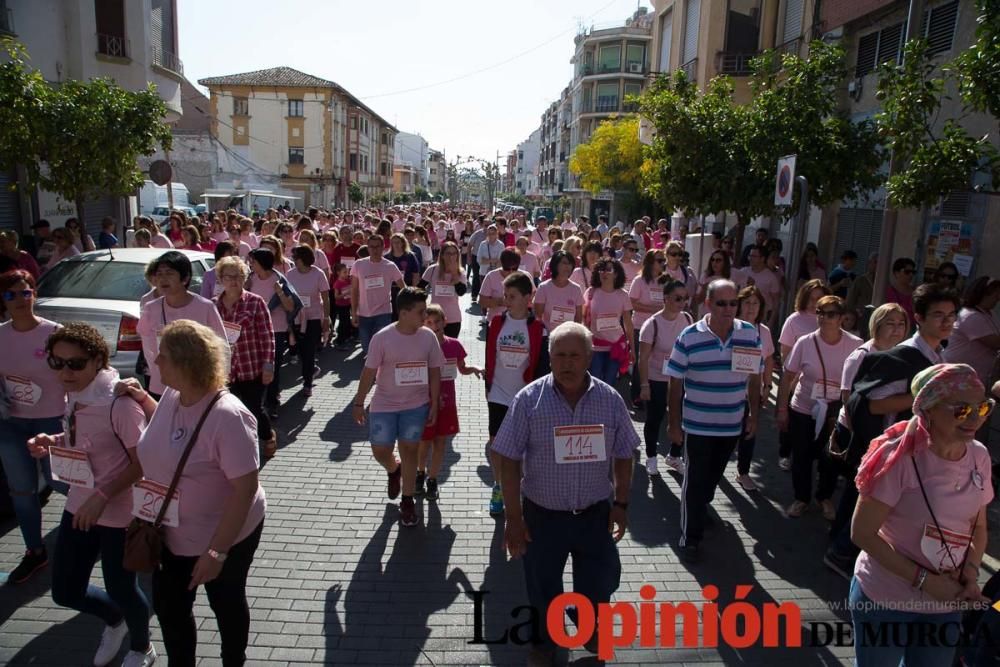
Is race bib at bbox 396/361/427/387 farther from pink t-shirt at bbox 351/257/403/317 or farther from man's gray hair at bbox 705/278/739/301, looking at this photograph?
pink t-shirt at bbox 351/257/403/317

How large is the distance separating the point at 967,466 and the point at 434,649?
8.79ft

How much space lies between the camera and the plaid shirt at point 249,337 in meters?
6.03

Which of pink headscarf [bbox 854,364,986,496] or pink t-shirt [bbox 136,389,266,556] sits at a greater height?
pink headscarf [bbox 854,364,986,496]

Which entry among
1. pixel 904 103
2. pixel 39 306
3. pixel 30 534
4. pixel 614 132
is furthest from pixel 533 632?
pixel 614 132

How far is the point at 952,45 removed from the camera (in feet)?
35.8

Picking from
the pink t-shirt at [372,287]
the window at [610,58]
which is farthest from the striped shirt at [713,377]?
the window at [610,58]

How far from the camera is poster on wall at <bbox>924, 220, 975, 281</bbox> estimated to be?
1040 centimetres

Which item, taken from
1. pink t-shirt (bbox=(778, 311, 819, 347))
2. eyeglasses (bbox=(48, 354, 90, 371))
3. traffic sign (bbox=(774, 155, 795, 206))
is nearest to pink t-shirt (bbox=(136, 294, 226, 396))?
eyeglasses (bbox=(48, 354, 90, 371))

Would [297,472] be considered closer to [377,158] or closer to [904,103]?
[904,103]

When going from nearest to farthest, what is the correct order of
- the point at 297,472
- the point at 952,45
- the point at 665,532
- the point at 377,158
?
the point at 665,532 < the point at 297,472 < the point at 952,45 < the point at 377,158

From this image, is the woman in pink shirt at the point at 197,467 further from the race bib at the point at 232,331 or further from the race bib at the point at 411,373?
the race bib at the point at 232,331

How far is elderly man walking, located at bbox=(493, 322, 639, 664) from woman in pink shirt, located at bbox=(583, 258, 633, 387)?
12.0 ft

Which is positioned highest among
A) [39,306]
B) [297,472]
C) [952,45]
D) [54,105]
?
[952,45]

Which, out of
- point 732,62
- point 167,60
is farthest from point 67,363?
point 167,60
